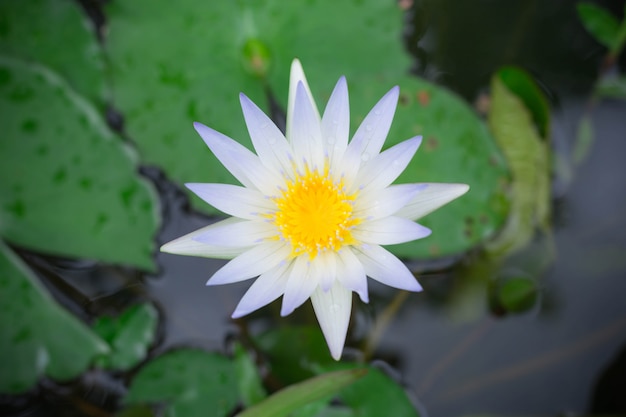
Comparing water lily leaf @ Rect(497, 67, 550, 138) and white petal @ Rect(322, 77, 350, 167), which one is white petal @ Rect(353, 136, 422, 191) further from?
water lily leaf @ Rect(497, 67, 550, 138)

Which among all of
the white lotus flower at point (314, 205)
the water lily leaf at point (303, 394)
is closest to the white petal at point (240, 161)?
the white lotus flower at point (314, 205)

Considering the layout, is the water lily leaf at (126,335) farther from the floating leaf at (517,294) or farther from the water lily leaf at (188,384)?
the floating leaf at (517,294)

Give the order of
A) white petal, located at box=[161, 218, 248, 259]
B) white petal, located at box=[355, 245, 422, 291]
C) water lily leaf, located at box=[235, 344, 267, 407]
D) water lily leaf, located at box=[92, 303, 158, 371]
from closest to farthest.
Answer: white petal, located at box=[355, 245, 422, 291] → white petal, located at box=[161, 218, 248, 259] → water lily leaf, located at box=[235, 344, 267, 407] → water lily leaf, located at box=[92, 303, 158, 371]

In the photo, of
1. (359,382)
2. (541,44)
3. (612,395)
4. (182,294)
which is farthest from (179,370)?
(541,44)

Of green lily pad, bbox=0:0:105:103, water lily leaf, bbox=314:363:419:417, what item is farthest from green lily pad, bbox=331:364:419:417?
green lily pad, bbox=0:0:105:103

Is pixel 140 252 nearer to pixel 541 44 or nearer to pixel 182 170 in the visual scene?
pixel 182 170

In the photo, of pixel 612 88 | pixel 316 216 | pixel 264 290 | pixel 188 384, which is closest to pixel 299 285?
pixel 264 290

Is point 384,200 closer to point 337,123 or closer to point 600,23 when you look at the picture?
point 337,123
